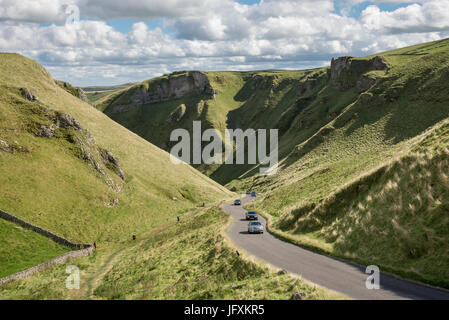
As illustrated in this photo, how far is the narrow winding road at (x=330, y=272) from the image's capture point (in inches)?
533

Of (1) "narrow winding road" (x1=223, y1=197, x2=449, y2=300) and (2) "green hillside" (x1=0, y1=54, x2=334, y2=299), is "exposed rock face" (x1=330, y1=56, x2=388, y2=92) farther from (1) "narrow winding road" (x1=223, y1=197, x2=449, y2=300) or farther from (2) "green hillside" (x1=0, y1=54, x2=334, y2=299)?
(1) "narrow winding road" (x1=223, y1=197, x2=449, y2=300)

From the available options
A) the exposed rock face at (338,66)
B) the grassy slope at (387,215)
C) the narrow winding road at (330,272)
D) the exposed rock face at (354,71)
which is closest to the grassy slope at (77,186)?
the grassy slope at (387,215)

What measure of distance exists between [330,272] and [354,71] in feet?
463

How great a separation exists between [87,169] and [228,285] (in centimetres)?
4767

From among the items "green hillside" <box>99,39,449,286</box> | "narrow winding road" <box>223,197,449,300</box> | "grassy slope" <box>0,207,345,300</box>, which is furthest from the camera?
"green hillside" <box>99,39,449,286</box>

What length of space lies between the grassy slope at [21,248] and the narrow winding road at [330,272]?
22.1 m

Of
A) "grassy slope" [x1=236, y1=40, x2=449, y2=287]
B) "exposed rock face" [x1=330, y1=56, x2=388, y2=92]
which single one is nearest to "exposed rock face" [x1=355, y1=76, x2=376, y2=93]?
"exposed rock face" [x1=330, y1=56, x2=388, y2=92]

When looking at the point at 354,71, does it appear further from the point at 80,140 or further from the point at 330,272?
the point at 330,272

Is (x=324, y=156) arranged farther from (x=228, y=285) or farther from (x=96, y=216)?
(x=228, y=285)

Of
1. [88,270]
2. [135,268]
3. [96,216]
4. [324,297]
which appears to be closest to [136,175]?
[96,216]

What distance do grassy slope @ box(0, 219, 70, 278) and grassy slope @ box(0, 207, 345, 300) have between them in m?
3.05

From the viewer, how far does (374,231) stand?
2027 cm

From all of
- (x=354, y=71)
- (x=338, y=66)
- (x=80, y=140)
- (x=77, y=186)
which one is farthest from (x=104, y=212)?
(x=338, y=66)

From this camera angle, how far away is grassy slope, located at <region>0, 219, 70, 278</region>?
109 ft
